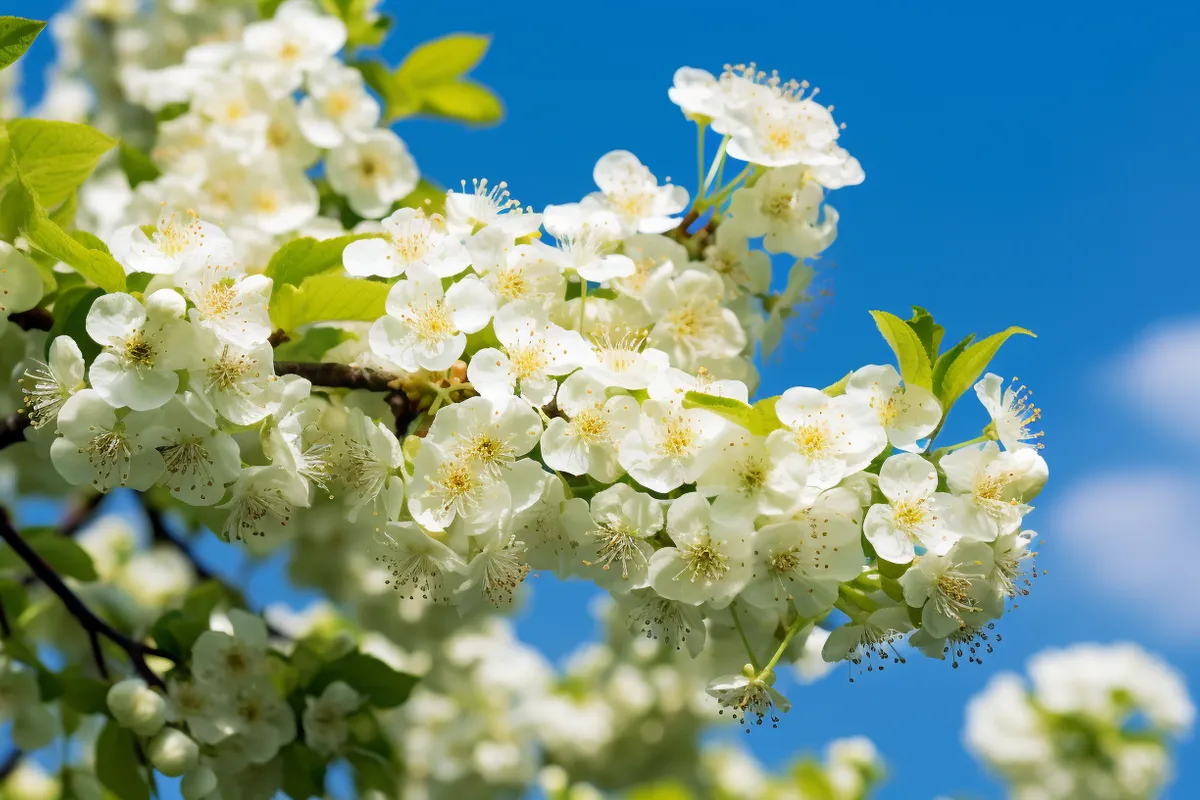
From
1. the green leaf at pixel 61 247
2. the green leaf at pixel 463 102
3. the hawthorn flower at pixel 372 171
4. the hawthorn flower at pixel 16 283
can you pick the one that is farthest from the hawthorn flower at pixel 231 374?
the green leaf at pixel 463 102

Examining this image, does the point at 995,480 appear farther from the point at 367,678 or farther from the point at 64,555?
the point at 64,555

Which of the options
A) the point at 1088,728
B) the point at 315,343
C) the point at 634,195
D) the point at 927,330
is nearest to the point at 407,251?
the point at 315,343

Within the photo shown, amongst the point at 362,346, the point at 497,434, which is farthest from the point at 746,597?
the point at 362,346

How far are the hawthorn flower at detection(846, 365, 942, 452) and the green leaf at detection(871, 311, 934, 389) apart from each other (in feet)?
0.06

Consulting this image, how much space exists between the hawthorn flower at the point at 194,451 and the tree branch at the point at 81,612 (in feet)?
2.73

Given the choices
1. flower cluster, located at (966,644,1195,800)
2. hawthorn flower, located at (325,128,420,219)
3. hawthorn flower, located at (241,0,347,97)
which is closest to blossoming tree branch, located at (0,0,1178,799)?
hawthorn flower, located at (325,128,420,219)

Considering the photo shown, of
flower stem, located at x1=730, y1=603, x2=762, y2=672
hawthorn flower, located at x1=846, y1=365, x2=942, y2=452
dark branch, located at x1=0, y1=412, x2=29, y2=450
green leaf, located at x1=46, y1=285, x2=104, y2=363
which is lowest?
dark branch, located at x1=0, y1=412, x2=29, y2=450

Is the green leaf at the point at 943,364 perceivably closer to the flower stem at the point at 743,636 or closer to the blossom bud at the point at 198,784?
the flower stem at the point at 743,636

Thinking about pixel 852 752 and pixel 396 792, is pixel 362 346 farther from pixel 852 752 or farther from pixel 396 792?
pixel 852 752

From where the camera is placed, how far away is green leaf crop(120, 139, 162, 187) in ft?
10.3

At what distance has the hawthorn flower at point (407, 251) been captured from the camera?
80.5 inches

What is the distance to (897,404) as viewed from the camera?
1.96 m

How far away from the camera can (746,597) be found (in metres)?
1.89

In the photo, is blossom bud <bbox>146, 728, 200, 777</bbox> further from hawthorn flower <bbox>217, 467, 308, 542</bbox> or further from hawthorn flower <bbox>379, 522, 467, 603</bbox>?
hawthorn flower <bbox>379, 522, 467, 603</bbox>
